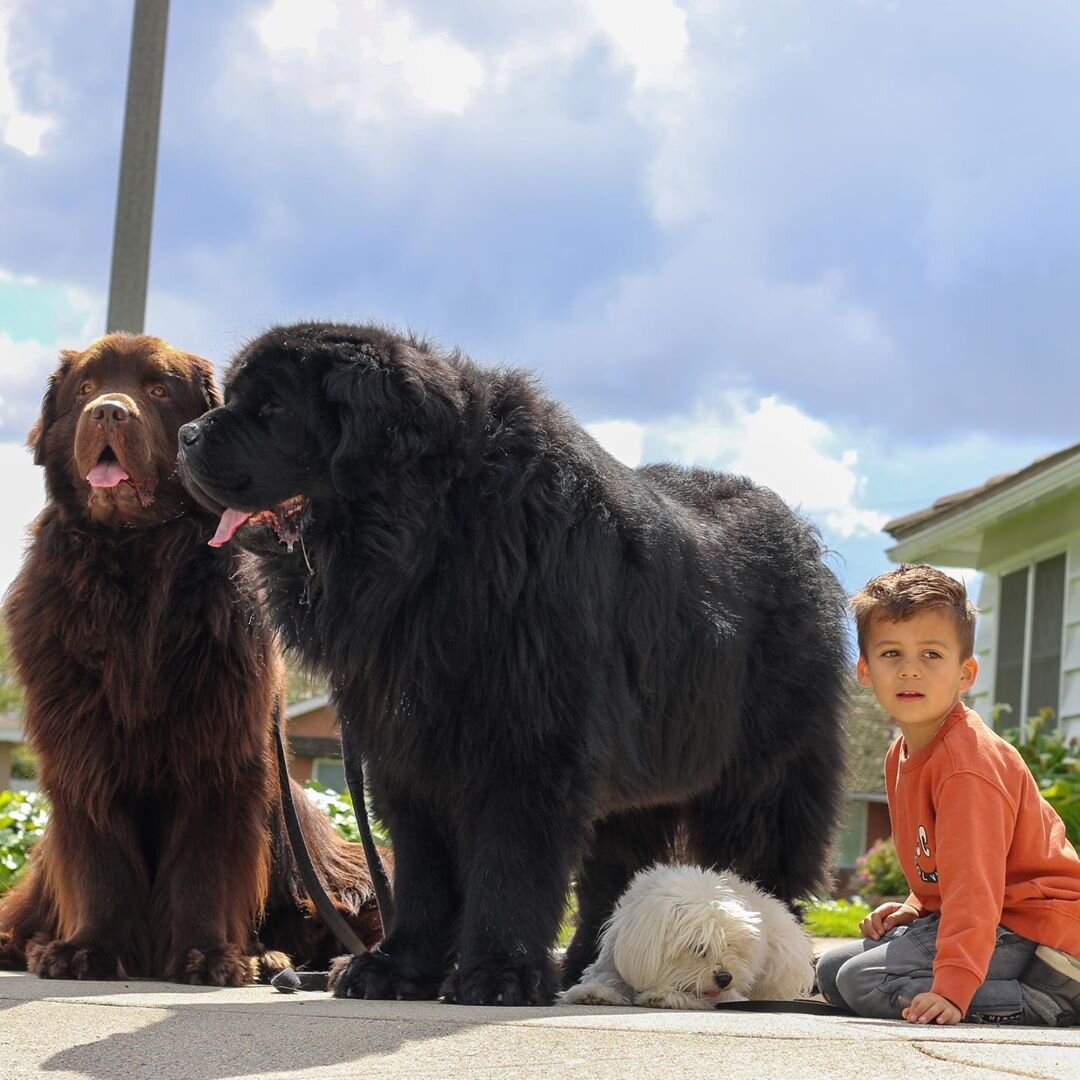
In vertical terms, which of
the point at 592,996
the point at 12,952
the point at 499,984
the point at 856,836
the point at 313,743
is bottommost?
the point at 856,836

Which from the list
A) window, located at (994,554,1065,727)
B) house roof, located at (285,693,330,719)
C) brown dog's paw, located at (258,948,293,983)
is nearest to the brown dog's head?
brown dog's paw, located at (258,948,293,983)

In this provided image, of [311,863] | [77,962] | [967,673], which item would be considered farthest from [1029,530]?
[77,962]

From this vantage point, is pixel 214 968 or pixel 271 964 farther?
pixel 271 964

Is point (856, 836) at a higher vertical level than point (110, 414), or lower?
lower

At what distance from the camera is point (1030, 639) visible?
14531 mm

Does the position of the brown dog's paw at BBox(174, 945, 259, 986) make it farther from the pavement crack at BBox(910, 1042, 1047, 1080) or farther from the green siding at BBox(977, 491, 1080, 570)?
the green siding at BBox(977, 491, 1080, 570)

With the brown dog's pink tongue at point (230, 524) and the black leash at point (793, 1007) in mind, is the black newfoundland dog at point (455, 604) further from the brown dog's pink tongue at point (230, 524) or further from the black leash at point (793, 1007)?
the black leash at point (793, 1007)

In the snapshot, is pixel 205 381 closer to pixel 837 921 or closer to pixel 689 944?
pixel 689 944

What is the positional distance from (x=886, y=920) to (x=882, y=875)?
10.7 meters

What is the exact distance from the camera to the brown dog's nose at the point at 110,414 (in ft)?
14.9

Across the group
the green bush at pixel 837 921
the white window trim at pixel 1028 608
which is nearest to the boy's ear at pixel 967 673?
the green bush at pixel 837 921

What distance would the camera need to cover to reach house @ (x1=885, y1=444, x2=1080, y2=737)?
13.3 meters

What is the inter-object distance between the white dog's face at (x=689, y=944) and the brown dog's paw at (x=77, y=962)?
5.11ft

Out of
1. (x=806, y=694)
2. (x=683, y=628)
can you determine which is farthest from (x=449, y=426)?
(x=806, y=694)
